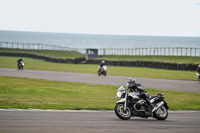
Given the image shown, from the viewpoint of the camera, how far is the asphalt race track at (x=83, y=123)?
909cm

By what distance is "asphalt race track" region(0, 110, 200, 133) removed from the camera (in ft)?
29.8

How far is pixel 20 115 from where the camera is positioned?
444 inches

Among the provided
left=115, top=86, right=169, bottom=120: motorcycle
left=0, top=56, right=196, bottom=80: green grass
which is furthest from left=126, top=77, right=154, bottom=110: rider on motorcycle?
left=0, top=56, right=196, bottom=80: green grass

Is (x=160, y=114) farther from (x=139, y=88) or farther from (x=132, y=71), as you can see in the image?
(x=132, y=71)

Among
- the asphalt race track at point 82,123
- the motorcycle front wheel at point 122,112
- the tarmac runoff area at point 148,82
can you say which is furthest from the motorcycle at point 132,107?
the tarmac runoff area at point 148,82

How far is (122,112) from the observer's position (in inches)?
444

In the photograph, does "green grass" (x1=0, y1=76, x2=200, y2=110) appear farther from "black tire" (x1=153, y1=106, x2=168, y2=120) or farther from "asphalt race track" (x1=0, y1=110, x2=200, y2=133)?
"black tire" (x1=153, y1=106, x2=168, y2=120)

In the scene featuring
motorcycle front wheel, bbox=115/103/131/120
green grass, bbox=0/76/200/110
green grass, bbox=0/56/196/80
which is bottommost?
green grass, bbox=0/76/200/110

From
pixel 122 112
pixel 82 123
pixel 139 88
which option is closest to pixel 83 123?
pixel 82 123

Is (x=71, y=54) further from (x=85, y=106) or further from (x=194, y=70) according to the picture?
(x=85, y=106)

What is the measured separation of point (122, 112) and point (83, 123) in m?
1.58

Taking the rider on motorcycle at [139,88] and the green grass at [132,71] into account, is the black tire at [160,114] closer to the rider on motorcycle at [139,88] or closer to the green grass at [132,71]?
the rider on motorcycle at [139,88]

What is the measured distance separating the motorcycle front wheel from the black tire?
0.88m

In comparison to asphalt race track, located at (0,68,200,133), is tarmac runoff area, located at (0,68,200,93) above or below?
above
